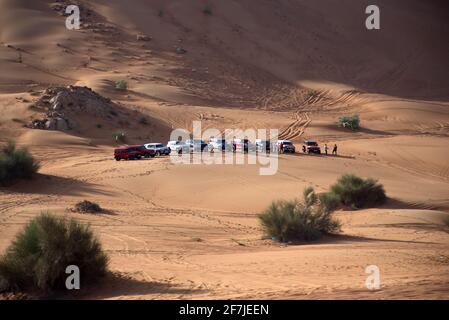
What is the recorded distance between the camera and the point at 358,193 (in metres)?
23.3

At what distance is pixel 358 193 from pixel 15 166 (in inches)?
580

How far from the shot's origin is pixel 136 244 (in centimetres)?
1606

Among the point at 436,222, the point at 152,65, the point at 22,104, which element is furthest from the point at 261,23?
the point at 436,222

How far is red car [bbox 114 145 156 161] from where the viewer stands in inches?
1325

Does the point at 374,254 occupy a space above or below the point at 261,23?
below

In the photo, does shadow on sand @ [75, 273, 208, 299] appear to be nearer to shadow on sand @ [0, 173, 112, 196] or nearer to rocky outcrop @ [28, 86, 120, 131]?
shadow on sand @ [0, 173, 112, 196]

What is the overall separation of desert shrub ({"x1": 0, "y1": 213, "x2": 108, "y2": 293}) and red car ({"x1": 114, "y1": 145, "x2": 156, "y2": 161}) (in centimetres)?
2156

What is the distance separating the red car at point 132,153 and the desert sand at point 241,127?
0.98 metres

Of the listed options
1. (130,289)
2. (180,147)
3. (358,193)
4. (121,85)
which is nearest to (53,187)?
(180,147)

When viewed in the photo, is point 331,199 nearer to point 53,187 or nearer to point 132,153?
point 53,187

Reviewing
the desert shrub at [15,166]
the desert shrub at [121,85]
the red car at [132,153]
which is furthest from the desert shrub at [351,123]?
the desert shrub at [15,166]
